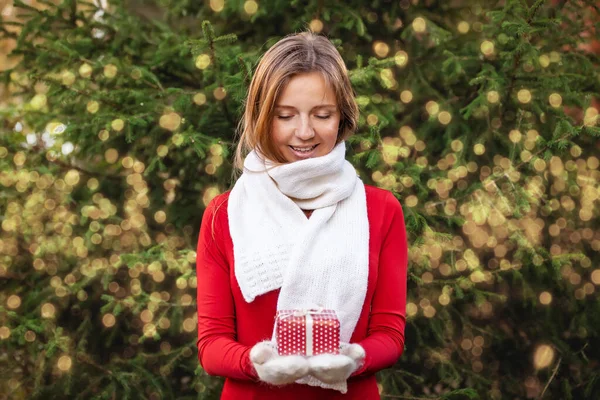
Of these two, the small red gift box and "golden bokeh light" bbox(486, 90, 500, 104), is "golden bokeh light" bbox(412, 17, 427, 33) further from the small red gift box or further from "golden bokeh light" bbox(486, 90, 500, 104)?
the small red gift box

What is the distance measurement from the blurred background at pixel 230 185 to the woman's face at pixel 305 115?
109 cm

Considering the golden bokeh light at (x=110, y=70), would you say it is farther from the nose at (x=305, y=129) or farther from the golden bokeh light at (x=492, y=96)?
the golden bokeh light at (x=492, y=96)

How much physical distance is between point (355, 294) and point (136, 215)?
1724mm

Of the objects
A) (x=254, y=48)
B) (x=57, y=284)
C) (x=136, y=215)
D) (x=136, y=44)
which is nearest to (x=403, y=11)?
(x=254, y=48)

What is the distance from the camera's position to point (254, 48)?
10.6ft

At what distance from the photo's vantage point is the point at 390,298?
1.76m

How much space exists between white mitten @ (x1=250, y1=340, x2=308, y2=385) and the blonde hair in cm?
59

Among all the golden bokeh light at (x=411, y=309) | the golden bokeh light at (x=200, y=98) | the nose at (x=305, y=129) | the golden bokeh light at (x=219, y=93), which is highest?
the nose at (x=305, y=129)

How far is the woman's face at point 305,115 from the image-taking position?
173 cm

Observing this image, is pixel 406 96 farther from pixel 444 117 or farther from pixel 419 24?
pixel 419 24

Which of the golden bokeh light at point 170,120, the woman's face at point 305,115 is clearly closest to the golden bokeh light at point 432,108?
the golden bokeh light at point 170,120

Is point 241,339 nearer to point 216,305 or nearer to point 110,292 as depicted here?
point 216,305

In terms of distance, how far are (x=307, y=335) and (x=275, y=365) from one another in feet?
0.32

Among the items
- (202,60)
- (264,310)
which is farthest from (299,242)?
(202,60)
